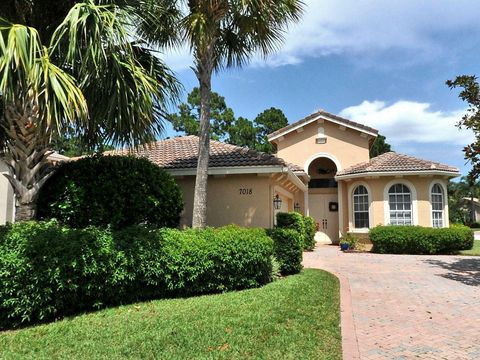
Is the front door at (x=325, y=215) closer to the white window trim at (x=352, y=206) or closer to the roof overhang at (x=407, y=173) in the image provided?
the white window trim at (x=352, y=206)

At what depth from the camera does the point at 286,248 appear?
415 inches

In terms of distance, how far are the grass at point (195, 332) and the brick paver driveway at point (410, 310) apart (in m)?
0.48

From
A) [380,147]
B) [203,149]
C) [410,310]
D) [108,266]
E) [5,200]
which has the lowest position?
[410,310]

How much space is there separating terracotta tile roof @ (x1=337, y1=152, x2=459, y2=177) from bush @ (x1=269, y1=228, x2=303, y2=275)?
33.3ft

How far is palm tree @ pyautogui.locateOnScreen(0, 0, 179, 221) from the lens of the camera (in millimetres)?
5547

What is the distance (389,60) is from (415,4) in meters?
4.75

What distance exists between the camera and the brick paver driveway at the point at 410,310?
17.4 ft

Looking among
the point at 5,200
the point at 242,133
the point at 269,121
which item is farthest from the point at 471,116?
the point at 269,121

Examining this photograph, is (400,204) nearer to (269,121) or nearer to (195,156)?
(195,156)

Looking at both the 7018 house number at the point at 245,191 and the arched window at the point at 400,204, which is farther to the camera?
the arched window at the point at 400,204

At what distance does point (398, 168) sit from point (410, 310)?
41.9 feet

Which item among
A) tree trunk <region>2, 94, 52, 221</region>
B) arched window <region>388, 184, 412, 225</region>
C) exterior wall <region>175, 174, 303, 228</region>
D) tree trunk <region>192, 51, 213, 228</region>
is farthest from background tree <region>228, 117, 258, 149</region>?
tree trunk <region>2, 94, 52, 221</region>

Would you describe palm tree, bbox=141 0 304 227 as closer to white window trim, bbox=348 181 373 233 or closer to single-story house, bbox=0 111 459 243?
single-story house, bbox=0 111 459 243

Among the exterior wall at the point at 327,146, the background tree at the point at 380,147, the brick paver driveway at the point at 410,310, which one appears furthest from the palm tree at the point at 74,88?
the background tree at the point at 380,147
